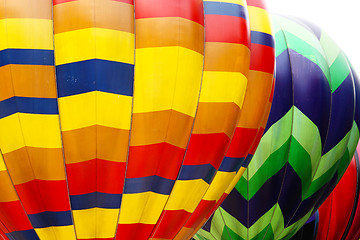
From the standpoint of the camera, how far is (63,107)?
8.32 feet

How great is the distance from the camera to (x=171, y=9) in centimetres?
271

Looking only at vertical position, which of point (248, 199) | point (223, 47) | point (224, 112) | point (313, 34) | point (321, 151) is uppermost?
point (223, 47)

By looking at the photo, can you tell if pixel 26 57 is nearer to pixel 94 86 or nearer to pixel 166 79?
pixel 94 86

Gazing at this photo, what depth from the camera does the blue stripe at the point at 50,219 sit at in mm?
2711

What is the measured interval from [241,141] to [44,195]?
1037 mm

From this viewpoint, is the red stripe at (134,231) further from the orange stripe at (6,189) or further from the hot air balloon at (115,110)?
the orange stripe at (6,189)

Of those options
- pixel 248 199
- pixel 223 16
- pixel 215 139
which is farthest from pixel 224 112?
pixel 248 199

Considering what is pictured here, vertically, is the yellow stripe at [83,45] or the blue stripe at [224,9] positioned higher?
the blue stripe at [224,9]

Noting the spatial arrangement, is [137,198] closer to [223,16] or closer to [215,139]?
[215,139]

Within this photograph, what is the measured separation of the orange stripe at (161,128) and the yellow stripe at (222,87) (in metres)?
0.14

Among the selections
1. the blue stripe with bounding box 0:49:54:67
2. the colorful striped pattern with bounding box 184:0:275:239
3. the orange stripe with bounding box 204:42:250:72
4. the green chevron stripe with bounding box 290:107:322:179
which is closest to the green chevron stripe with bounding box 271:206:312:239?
the green chevron stripe with bounding box 290:107:322:179

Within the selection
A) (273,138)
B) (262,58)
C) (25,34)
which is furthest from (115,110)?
(273,138)

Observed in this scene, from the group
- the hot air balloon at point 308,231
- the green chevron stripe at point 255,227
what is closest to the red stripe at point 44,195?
the green chevron stripe at point 255,227

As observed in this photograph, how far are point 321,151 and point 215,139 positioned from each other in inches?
62.7
